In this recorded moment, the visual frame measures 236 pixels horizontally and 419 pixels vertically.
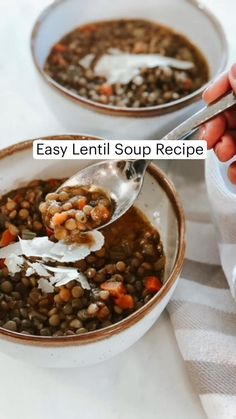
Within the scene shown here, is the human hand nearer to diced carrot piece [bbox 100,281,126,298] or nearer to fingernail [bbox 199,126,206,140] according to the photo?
fingernail [bbox 199,126,206,140]

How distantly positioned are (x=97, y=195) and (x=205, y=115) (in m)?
0.26

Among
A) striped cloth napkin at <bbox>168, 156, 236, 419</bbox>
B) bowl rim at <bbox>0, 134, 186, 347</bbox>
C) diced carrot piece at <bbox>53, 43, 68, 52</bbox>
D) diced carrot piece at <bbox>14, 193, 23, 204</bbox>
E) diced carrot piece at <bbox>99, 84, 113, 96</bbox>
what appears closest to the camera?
bowl rim at <bbox>0, 134, 186, 347</bbox>

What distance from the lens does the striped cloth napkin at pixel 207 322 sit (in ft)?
3.88

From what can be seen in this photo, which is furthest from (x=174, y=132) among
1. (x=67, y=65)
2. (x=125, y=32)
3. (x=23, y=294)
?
(x=125, y=32)

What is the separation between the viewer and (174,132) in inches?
50.3

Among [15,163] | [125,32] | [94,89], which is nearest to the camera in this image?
[15,163]

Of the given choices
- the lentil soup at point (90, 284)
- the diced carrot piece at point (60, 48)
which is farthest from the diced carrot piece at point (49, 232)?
the diced carrot piece at point (60, 48)

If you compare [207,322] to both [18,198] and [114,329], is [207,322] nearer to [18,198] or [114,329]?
[114,329]

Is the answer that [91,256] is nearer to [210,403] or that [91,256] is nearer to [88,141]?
[88,141]

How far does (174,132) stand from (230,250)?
239 mm

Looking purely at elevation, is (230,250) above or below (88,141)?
below

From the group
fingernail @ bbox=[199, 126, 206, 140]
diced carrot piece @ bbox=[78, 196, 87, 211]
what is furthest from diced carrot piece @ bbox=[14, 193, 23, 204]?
fingernail @ bbox=[199, 126, 206, 140]

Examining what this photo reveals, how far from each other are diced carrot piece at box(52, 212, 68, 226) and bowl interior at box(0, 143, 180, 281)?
17cm

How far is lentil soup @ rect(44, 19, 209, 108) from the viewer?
5.31 ft
